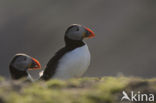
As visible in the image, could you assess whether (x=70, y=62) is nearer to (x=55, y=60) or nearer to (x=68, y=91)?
(x=55, y=60)

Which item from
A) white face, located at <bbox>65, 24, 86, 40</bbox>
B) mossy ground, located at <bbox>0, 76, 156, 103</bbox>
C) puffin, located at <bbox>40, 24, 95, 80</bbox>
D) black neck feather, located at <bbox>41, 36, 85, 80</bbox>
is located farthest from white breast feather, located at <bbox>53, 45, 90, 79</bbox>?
mossy ground, located at <bbox>0, 76, 156, 103</bbox>

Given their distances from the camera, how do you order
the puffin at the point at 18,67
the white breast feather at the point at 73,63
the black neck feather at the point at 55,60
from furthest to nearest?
the black neck feather at the point at 55,60 < the white breast feather at the point at 73,63 < the puffin at the point at 18,67

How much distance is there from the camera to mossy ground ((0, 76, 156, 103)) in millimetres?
10664

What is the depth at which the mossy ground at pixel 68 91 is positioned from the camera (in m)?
10.7

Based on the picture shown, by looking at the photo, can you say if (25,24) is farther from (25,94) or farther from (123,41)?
(25,94)

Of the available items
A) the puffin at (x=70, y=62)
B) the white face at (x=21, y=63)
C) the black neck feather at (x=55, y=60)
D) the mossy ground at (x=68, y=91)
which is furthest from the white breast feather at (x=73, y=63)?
the mossy ground at (x=68, y=91)

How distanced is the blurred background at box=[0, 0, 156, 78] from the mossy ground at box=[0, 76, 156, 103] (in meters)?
55.8

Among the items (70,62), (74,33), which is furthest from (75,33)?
(70,62)

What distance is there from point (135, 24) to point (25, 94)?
264ft

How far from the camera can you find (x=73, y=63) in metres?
15.7

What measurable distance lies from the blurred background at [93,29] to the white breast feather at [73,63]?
171 feet

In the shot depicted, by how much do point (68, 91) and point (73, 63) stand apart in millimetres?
4244

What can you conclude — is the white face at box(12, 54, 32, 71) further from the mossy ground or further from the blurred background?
the blurred background

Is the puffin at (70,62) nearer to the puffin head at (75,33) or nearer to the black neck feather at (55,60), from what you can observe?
the black neck feather at (55,60)
